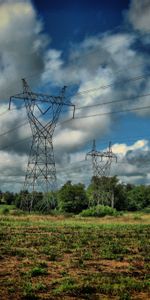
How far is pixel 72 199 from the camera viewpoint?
118875 millimetres

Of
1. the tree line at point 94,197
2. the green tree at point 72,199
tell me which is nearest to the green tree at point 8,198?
the tree line at point 94,197

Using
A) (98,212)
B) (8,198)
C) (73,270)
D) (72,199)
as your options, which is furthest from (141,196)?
(73,270)

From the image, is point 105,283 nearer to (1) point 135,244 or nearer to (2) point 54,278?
(2) point 54,278

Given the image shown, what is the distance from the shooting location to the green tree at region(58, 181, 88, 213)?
114 m

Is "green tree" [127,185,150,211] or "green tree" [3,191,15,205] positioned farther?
"green tree" [3,191,15,205]

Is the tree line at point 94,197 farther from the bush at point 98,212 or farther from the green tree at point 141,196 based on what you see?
the bush at point 98,212

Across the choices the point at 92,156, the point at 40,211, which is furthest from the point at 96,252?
the point at 92,156

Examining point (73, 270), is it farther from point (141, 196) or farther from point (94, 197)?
point (141, 196)

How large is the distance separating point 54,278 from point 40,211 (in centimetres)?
5409

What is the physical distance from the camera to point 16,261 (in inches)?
852

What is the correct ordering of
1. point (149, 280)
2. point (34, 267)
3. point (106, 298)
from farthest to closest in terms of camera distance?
1. point (34, 267)
2. point (149, 280)
3. point (106, 298)

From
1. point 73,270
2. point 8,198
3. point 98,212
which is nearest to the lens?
point 73,270

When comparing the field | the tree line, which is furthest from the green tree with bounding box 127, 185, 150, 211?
the field

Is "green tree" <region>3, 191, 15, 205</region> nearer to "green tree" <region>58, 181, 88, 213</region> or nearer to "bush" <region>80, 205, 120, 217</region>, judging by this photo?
"green tree" <region>58, 181, 88, 213</region>
